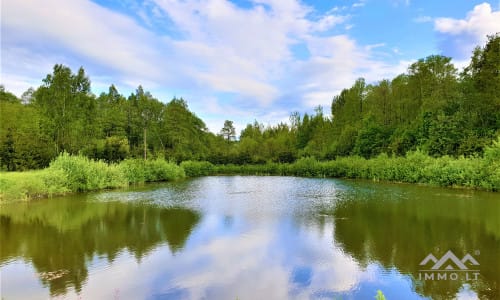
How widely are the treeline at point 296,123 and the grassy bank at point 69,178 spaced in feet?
13.3

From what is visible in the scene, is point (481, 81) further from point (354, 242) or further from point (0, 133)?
point (0, 133)

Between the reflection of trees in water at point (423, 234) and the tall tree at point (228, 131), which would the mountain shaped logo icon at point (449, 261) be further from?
the tall tree at point (228, 131)

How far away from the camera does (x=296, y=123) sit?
72438mm

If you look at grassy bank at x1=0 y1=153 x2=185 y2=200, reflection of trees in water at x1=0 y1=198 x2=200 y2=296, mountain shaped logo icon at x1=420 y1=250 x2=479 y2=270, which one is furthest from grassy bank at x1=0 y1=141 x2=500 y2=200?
mountain shaped logo icon at x1=420 y1=250 x2=479 y2=270

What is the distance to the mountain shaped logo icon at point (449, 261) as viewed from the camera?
7497 mm

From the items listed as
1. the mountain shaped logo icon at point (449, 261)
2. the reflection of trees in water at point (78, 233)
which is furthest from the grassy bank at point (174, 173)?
the mountain shaped logo icon at point (449, 261)

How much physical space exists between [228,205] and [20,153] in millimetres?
17816

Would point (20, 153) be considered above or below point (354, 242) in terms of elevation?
above

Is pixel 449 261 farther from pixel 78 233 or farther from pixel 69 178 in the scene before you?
pixel 69 178

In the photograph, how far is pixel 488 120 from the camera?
29.1 metres

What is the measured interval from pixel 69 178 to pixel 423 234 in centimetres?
2088

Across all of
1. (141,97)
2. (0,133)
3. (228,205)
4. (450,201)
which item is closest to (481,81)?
(450,201)

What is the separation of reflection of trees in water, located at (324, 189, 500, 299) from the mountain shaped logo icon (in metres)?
0.15

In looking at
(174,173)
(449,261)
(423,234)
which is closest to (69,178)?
(174,173)
